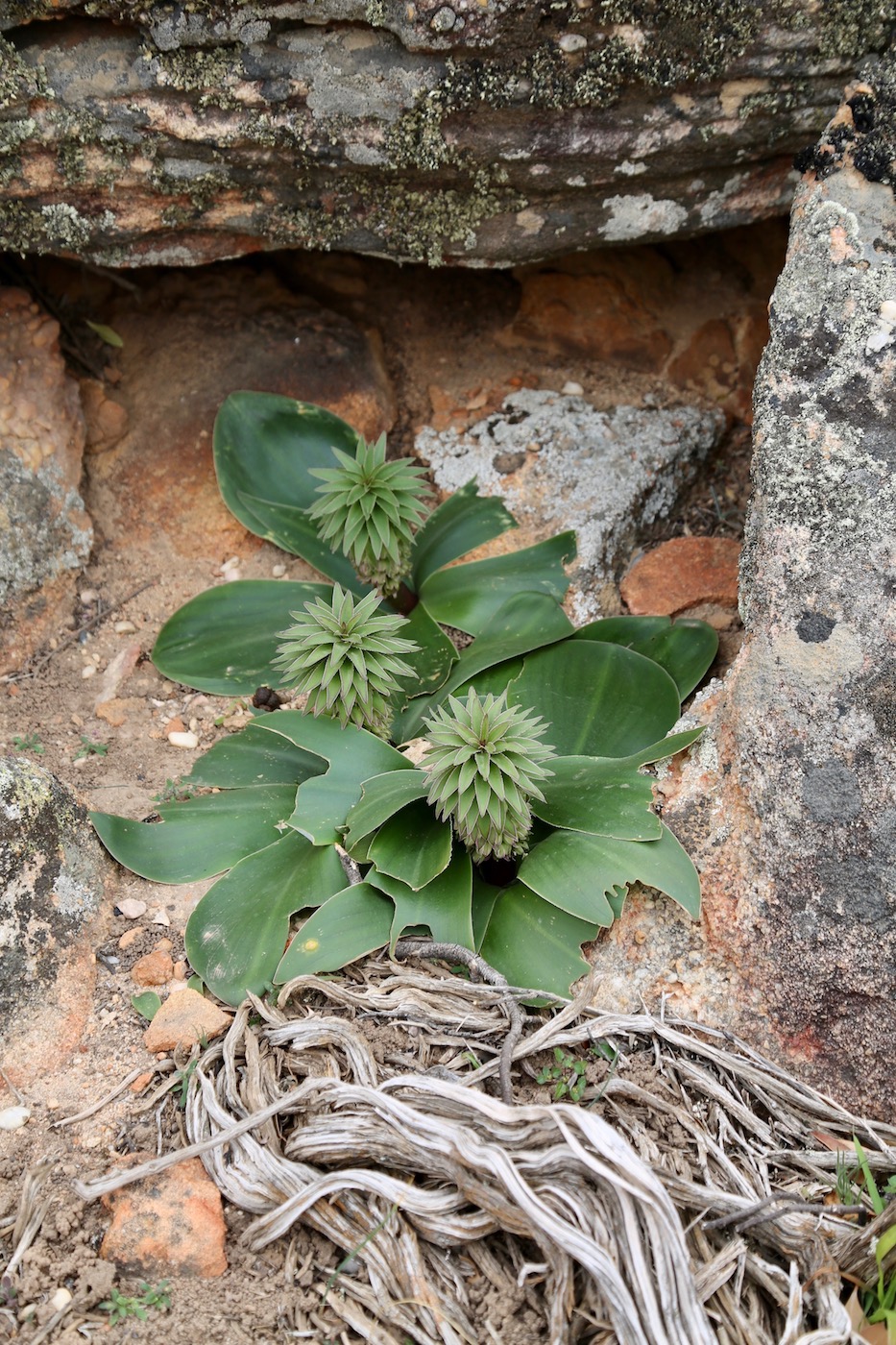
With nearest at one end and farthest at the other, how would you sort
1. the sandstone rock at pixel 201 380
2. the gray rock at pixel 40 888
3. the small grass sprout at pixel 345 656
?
the gray rock at pixel 40 888, the small grass sprout at pixel 345 656, the sandstone rock at pixel 201 380

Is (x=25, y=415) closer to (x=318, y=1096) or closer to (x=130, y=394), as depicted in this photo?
(x=130, y=394)

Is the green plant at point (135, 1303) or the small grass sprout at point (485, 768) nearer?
the green plant at point (135, 1303)

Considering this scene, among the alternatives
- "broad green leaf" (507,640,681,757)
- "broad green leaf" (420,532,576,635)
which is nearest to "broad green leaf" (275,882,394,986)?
"broad green leaf" (507,640,681,757)

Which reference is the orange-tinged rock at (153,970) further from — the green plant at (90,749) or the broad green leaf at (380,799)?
the green plant at (90,749)

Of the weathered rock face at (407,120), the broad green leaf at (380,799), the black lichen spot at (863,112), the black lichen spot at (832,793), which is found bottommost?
the broad green leaf at (380,799)

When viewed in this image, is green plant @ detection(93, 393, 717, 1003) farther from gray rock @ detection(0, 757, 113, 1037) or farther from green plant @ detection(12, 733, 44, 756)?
green plant @ detection(12, 733, 44, 756)

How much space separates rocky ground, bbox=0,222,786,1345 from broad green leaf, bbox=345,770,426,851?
0.36 m

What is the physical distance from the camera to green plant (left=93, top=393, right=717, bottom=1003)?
1.73 metres

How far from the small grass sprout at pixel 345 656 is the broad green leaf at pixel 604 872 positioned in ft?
1.38

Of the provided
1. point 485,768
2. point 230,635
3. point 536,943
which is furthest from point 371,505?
point 536,943

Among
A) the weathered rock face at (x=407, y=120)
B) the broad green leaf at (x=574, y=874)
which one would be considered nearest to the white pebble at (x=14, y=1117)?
Answer: the broad green leaf at (x=574, y=874)

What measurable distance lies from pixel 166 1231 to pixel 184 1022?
33 centimetres

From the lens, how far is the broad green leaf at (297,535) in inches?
94.6

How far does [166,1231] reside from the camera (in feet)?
4.73
